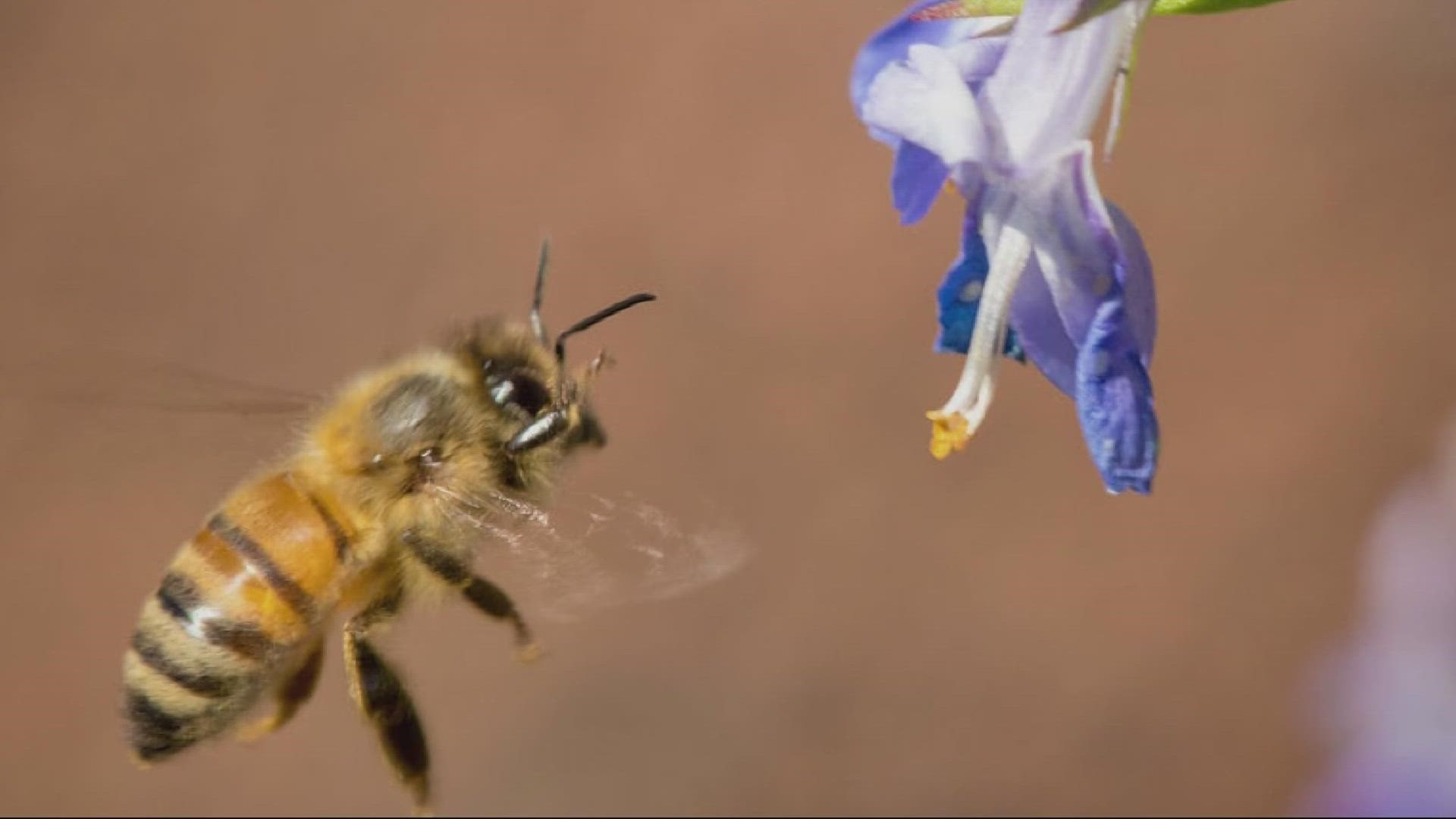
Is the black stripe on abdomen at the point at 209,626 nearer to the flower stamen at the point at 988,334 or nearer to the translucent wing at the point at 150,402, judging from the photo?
the translucent wing at the point at 150,402

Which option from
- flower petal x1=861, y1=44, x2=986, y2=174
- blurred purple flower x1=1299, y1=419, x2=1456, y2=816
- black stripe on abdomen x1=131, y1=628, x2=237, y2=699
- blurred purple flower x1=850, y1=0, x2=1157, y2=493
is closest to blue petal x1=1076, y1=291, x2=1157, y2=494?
blurred purple flower x1=850, y1=0, x2=1157, y2=493

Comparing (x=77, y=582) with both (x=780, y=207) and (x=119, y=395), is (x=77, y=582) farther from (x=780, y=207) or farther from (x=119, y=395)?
(x=119, y=395)

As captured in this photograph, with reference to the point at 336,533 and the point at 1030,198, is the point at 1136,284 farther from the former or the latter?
the point at 336,533

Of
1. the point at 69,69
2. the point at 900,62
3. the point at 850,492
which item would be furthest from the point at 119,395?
the point at 69,69

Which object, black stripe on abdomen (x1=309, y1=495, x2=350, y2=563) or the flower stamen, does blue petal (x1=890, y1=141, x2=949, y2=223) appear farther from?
black stripe on abdomen (x1=309, y1=495, x2=350, y2=563)

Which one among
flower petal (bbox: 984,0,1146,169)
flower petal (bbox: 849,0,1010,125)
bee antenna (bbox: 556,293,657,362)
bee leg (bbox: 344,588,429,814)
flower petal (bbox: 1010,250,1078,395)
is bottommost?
bee leg (bbox: 344,588,429,814)

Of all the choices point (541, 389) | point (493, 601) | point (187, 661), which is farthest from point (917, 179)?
point (187, 661)

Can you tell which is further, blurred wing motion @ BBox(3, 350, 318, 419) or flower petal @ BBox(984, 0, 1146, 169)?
blurred wing motion @ BBox(3, 350, 318, 419)
